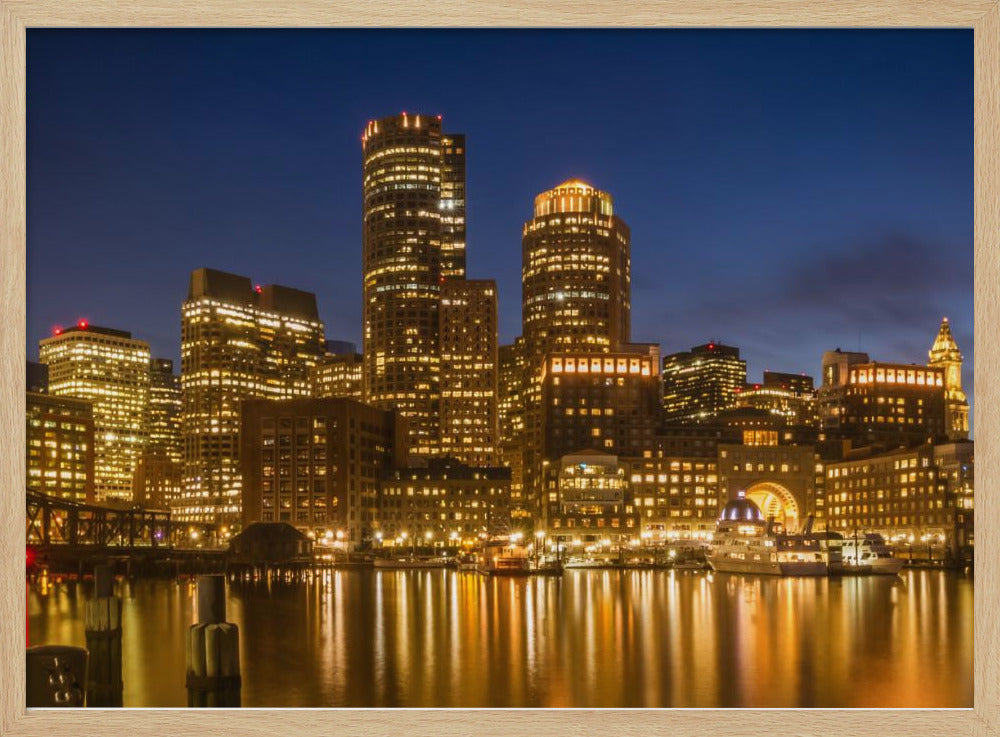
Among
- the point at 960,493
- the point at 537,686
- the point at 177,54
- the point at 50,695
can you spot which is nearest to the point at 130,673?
the point at 537,686

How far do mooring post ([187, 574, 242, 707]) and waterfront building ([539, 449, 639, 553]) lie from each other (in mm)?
55918


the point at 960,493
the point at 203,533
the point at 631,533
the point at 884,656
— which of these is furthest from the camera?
the point at 203,533

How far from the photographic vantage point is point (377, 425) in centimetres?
6969

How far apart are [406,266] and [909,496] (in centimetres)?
5375

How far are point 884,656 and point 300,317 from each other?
80.2m

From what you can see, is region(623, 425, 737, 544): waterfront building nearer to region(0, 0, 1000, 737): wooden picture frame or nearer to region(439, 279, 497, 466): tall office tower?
region(439, 279, 497, 466): tall office tower

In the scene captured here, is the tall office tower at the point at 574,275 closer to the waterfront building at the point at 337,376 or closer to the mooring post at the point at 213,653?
the waterfront building at the point at 337,376

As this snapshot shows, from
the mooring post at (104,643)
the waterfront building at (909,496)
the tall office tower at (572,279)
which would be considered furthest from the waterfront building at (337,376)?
the mooring post at (104,643)

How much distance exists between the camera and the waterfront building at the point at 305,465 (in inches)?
2261

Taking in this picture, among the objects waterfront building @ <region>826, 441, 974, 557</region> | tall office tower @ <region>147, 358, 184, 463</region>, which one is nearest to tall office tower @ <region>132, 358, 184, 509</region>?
tall office tower @ <region>147, 358, 184, 463</region>

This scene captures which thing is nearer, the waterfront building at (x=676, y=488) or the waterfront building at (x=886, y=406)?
the waterfront building at (x=676, y=488)

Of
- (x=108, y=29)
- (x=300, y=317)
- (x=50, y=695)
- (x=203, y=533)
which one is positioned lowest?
(x=203, y=533)

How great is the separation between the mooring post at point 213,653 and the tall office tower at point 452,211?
92788 millimetres

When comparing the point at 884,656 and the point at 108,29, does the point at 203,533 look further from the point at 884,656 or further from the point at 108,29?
the point at 108,29
